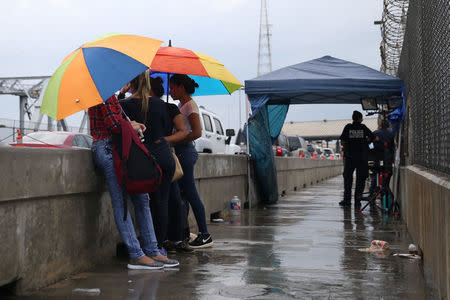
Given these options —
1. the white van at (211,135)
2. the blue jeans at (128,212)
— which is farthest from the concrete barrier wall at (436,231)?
the white van at (211,135)

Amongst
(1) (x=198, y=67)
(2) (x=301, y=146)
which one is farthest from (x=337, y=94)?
(2) (x=301, y=146)

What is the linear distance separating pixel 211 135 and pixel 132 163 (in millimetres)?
14426

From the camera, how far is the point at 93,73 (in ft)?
17.6

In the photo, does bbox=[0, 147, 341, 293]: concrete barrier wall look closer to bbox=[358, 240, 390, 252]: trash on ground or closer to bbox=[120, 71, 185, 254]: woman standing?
bbox=[120, 71, 185, 254]: woman standing

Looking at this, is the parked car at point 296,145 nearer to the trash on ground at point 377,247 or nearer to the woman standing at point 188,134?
the trash on ground at point 377,247

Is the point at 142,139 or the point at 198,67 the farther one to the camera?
the point at 198,67

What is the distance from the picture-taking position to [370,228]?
9320 mm

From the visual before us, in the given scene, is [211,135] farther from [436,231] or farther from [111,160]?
[436,231]

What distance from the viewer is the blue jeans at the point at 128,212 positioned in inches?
220

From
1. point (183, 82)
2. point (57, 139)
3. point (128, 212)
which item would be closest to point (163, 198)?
point (128, 212)

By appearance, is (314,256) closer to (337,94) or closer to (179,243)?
(179,243)

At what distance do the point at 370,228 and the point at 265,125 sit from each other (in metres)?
4.92

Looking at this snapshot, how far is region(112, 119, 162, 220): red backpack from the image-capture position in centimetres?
540

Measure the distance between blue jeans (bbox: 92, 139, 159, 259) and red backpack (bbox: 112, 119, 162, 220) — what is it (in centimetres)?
11
